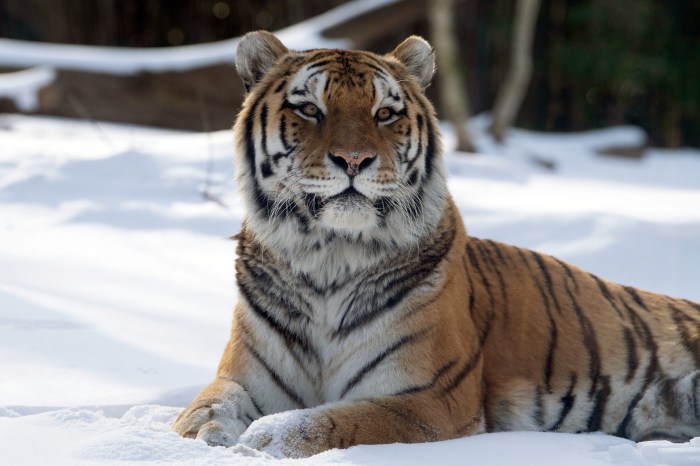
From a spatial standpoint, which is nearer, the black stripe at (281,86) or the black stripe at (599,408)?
the black stripe at (281,86)

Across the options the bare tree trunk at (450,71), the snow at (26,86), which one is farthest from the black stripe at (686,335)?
the snow at (26,86)

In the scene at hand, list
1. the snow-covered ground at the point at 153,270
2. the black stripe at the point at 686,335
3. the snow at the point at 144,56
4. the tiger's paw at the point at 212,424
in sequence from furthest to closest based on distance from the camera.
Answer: the snow at the point at 144,56, the black stripe at the point at 686,335, the tiger's paw at the point at 212,424, the snow-covered ground at the point at 153,270

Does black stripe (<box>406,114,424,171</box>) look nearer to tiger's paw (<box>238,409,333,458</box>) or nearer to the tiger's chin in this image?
the tiger's chin

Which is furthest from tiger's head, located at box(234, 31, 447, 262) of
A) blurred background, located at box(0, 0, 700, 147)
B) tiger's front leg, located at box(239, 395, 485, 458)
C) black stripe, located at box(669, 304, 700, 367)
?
blurred background, located at box(0, 0, 700, 147)

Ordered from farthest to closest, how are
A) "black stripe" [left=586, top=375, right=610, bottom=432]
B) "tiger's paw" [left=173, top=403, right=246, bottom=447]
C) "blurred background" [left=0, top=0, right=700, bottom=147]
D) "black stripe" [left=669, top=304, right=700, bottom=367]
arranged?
"blurred background" [left=0, top=0, right=700, bottom=147]
"black stripe" [left=669, top=304, right=700, bottom=367]
"black stripe" [left=586, top=375, right=610, bottom=432]
"tiger's paw" [left=173, top=403, right=246, bottom=447]

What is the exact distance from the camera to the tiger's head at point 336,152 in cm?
215

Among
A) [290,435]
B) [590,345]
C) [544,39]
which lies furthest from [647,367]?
[544,39]

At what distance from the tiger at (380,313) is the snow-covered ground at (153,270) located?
0.15 metres

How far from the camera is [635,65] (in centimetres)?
1189

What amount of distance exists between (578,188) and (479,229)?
271cm

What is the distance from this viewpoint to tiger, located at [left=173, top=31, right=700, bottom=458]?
213 cm

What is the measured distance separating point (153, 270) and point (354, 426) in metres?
2.01

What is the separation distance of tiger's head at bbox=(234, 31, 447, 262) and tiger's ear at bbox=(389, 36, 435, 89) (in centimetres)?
7

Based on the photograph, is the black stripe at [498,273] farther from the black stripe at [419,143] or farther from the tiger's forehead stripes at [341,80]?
the tiger's forehead stripes at [341,80]
